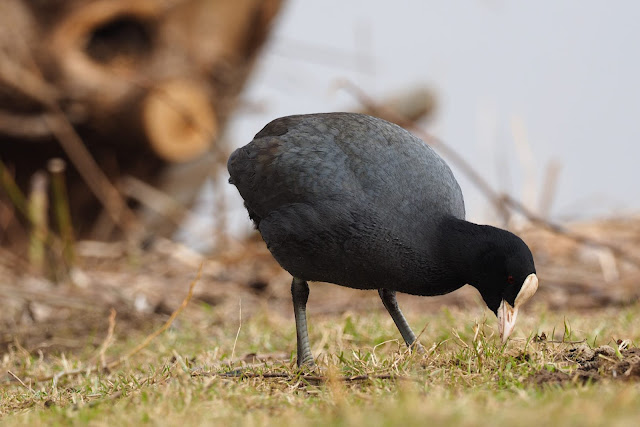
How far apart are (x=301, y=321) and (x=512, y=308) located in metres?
0.99

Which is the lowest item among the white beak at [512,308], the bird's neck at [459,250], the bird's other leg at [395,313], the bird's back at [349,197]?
the bird's other leg at [395,313]

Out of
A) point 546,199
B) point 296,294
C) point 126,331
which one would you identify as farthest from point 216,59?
point 296,294

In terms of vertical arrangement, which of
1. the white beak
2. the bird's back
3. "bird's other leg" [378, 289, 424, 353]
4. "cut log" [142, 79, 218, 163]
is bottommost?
"bird's other leg" [378, 289, 424, 353]

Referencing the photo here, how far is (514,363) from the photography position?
2.74m

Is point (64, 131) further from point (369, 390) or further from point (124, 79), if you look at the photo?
point (369, 390)

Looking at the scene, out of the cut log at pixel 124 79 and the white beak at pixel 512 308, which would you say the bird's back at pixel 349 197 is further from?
the cut log at pixel 124 79

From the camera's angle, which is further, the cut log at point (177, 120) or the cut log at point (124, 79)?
the cut log at point (177, 120)

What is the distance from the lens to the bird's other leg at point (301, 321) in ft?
11.1

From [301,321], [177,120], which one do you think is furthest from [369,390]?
[177,120]

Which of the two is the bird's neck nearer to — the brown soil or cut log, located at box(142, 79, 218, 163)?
the brown soil

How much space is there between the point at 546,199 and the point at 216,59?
146 inches

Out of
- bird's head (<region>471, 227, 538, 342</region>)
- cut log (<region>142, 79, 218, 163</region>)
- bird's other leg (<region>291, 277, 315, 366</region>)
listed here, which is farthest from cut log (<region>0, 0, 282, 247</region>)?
bird's head (<region>471, 227, 538, 342</region>)

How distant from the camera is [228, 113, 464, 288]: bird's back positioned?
2.99 metres

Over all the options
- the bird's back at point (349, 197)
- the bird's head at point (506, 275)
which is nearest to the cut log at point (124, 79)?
the bird's back at point (349, 197)
